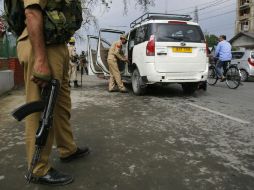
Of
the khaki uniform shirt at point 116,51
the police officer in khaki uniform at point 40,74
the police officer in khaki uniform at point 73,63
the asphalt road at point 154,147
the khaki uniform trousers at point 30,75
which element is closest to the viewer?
the police officer in khaki uniform at point 40,74

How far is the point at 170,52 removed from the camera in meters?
9.06

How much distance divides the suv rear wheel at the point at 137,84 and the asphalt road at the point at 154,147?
1.46 meters

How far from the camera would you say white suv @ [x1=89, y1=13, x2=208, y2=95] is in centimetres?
905

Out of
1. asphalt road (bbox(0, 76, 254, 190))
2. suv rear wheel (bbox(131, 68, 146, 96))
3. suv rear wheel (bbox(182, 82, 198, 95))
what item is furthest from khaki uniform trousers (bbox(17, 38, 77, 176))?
suv rear wheel (bbox(182, 82, 198, 95))

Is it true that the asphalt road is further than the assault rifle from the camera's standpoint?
Yes

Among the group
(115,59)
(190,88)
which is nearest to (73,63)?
(115,59)

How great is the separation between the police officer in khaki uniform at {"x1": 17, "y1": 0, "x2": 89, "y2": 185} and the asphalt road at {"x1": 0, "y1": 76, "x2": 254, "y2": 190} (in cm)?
17

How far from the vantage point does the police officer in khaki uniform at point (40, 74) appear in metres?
3.08

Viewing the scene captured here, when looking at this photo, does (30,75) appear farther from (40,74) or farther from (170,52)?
(170,52)

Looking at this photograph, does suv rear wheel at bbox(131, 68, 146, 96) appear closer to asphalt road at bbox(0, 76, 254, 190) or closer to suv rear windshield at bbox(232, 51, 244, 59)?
asphalt road at bbox(0, 76, 254, 190)

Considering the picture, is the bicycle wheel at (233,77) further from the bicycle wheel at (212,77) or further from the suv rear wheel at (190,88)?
the suv rear wheel at (190,88)

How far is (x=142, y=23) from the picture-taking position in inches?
398

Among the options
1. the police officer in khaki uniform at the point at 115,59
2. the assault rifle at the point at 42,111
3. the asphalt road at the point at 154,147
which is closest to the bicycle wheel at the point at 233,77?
the police officer in khaki uniform at the point at 115,59

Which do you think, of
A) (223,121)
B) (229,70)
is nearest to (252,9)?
(229,70)
